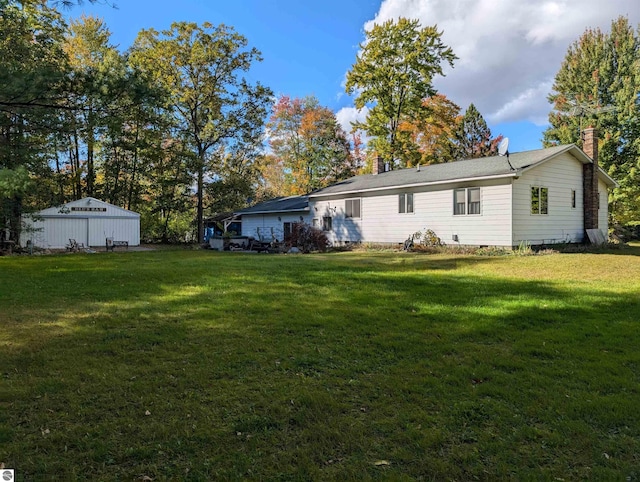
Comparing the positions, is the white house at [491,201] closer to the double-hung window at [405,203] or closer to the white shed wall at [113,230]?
the double-hung window at [405,203]

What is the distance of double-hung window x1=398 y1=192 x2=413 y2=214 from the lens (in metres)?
18.6

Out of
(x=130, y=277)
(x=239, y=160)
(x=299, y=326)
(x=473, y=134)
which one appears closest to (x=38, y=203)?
(x=239, y=160)

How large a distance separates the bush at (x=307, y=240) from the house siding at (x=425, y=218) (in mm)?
2300

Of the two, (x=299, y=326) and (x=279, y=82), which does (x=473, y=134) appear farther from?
(x=299, y=326)

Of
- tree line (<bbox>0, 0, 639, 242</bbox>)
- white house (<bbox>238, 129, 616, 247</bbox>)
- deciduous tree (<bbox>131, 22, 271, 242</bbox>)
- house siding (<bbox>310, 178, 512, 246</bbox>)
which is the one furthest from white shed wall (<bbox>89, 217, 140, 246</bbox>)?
white house (<bbox>238, 129, 616, 247</bbox>)

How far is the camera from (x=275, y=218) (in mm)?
25031

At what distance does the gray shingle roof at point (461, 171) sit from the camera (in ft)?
51.0

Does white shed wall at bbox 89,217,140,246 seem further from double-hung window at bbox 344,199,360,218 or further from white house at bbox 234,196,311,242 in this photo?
double-hung window at bbox 344,199,360,218

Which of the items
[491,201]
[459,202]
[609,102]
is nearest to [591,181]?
[491,201]

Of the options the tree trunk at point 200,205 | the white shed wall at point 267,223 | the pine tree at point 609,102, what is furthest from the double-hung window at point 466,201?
the tree trunk at point 200,205

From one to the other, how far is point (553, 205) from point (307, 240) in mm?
10871

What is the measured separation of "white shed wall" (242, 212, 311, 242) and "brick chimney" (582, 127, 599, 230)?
13.9 m

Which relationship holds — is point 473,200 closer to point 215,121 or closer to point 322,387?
point 322,387

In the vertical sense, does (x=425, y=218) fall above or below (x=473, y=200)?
below
